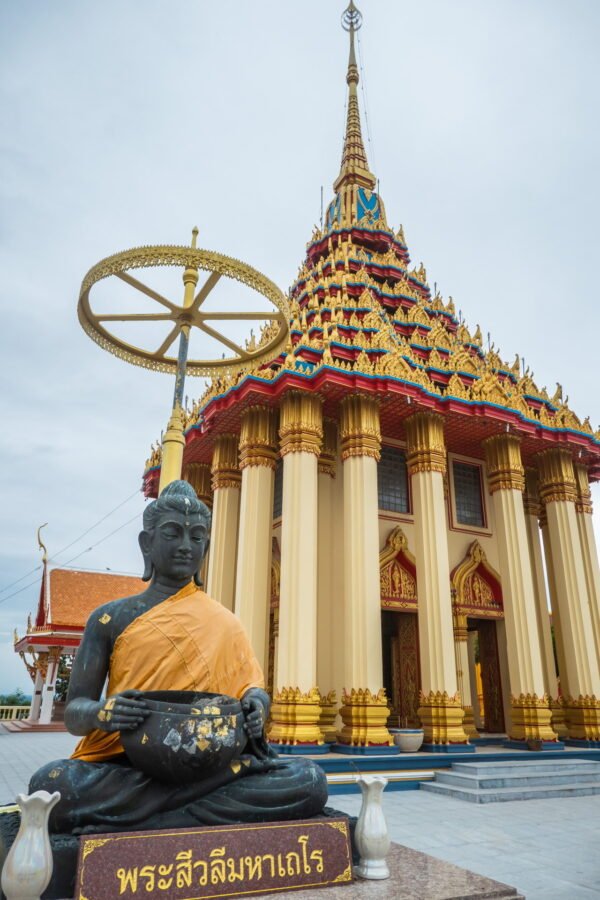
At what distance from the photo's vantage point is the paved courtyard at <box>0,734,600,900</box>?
16.9ft

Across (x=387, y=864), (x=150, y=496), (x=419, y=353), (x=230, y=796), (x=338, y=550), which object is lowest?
(x=387, y=864)

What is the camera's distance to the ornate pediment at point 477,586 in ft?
46.2

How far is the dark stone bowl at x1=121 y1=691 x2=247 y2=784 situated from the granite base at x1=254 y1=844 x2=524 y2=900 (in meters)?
0.68

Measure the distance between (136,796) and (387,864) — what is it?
63.7 inches

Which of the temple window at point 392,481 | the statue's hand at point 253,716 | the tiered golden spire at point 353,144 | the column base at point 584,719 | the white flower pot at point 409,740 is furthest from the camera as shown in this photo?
the tiered golden spire at point 353,144

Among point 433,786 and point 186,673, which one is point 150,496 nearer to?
point 433,786

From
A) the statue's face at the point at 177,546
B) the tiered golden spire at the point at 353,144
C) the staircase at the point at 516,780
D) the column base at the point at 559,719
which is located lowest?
the staircase at the point at 516,780

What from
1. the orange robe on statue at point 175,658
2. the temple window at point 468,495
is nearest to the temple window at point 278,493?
the temple window at point 468,495

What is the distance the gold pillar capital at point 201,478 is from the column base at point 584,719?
9612mm

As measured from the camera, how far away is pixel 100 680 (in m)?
3.83

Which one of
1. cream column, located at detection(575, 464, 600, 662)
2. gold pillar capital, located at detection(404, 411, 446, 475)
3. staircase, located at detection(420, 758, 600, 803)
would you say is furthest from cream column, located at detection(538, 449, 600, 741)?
gold pillar capital, located at detection(404, 411, 446, 475)

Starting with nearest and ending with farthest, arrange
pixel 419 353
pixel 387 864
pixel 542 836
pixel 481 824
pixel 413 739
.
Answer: pixel 387 864, pixel 542 836, pixel 481 824, pixel 413 739, pixel 419 353

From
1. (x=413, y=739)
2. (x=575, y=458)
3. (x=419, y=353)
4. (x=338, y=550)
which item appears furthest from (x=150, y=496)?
(x=575, y=458)

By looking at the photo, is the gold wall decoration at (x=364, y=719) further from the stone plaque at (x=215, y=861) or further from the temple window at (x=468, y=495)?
the stone plaque at (x=215, y=861)
